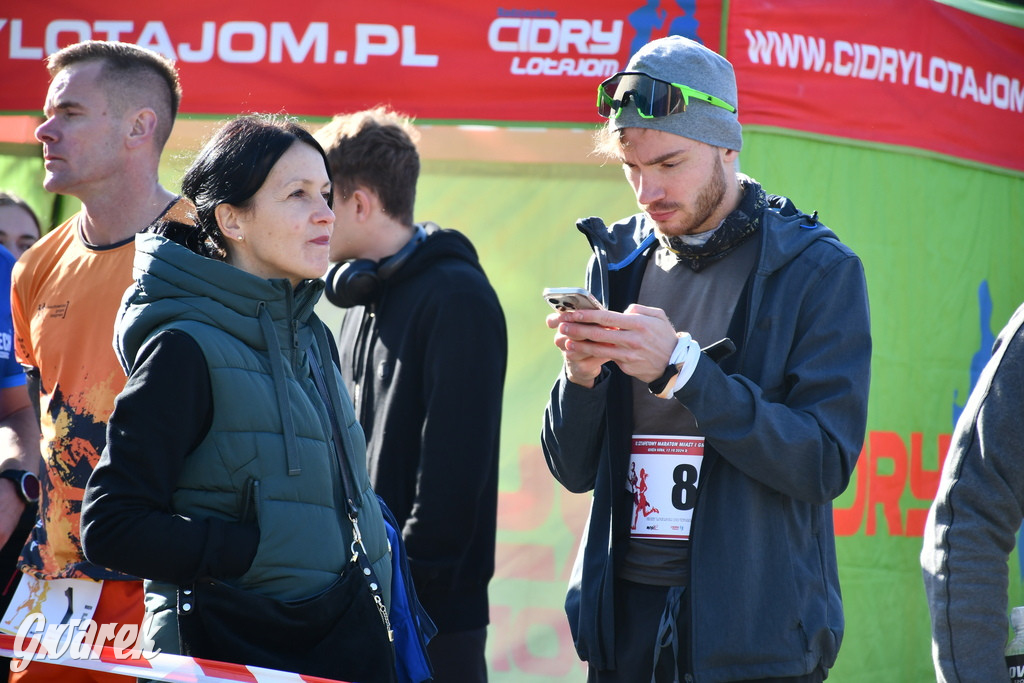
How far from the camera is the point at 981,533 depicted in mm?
1702

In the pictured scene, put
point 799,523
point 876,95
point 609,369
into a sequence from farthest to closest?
point 876,95 < point 609,369 < point 799,523

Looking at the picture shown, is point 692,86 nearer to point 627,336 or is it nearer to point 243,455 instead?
point 627,336

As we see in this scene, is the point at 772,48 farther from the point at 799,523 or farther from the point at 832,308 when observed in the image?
the point at 799,523

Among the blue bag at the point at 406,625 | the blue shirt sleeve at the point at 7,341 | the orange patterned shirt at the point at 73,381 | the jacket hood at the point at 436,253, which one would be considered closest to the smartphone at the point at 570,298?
the blue bag at the point at 406,625

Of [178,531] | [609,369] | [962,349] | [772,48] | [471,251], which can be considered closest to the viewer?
[178,531]

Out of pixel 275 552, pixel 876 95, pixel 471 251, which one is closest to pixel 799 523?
pixel 275 552

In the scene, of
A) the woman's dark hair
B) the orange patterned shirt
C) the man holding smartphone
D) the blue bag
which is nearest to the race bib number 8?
the man holding smartphone

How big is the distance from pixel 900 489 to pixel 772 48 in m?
1.85

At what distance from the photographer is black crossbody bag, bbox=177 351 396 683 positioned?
2018 mm

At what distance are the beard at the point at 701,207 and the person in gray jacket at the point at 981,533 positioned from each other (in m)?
0.81

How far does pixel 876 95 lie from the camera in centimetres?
443

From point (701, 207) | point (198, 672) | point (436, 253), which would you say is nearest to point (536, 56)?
point (436, 253)

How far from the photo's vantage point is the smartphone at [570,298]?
2.15 meters

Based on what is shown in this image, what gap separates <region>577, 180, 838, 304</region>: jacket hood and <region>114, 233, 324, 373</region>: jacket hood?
Result: 2.52ft
